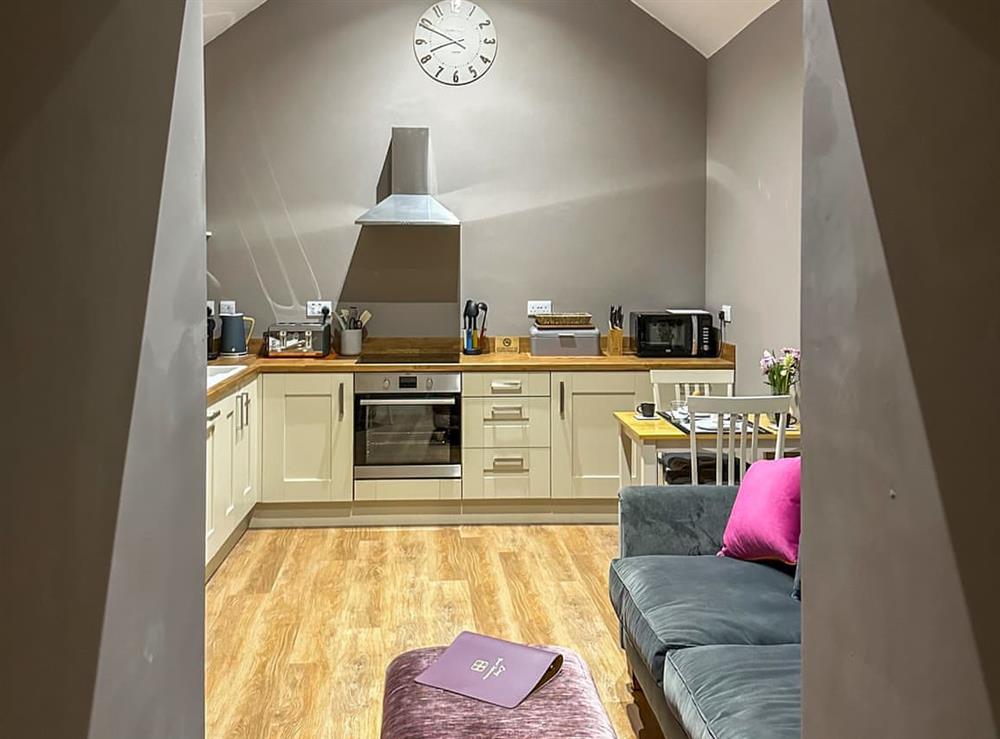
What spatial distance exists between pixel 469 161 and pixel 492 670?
13.3 feet

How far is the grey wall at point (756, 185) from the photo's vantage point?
15.1 feet

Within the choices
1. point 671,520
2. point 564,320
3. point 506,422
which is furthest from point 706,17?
point 671,520

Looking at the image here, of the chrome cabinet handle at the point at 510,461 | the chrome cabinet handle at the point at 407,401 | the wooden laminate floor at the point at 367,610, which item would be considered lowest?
the wooden laminate floor at the point at 367,610

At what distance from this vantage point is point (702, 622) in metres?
2.65

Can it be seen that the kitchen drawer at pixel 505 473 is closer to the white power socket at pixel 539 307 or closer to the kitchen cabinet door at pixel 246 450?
the white power socket at pixel 539 307

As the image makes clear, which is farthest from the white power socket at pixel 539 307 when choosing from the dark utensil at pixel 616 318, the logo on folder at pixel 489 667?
the logo on folder at pixel 489 667

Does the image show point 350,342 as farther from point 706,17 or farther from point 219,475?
point 706,17

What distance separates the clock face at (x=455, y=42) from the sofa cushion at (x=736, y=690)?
13.9 feet

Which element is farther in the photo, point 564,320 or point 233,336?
point 564,320
